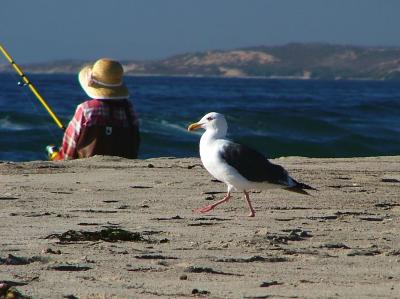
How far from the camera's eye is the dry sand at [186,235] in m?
5.05

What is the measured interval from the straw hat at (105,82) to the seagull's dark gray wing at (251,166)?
11.0 feet

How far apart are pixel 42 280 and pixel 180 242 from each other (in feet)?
4.63

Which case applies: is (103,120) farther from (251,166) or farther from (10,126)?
(10,126)

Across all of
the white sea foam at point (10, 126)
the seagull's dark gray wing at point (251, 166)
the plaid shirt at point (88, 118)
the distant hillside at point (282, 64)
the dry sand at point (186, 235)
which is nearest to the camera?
the dry sand at point (186, 235)

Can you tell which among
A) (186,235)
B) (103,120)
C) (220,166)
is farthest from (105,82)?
(186,235)

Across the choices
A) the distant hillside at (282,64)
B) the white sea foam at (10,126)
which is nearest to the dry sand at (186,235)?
the white sea foam at (10,126)

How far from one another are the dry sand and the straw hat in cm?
75

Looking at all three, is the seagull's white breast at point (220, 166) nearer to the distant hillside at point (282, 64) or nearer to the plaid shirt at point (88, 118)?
the plaid shirt at point (88, 118)

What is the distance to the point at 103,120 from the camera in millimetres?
10656

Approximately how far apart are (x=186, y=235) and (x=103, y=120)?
4257 mm

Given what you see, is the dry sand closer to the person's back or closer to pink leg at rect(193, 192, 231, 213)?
pink leg at rect(193, 192, 231, 213)

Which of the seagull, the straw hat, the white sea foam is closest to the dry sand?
the seagull

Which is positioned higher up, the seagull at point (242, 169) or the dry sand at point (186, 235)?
the seagull at point (242, 169)

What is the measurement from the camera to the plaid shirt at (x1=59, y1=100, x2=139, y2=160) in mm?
10594
